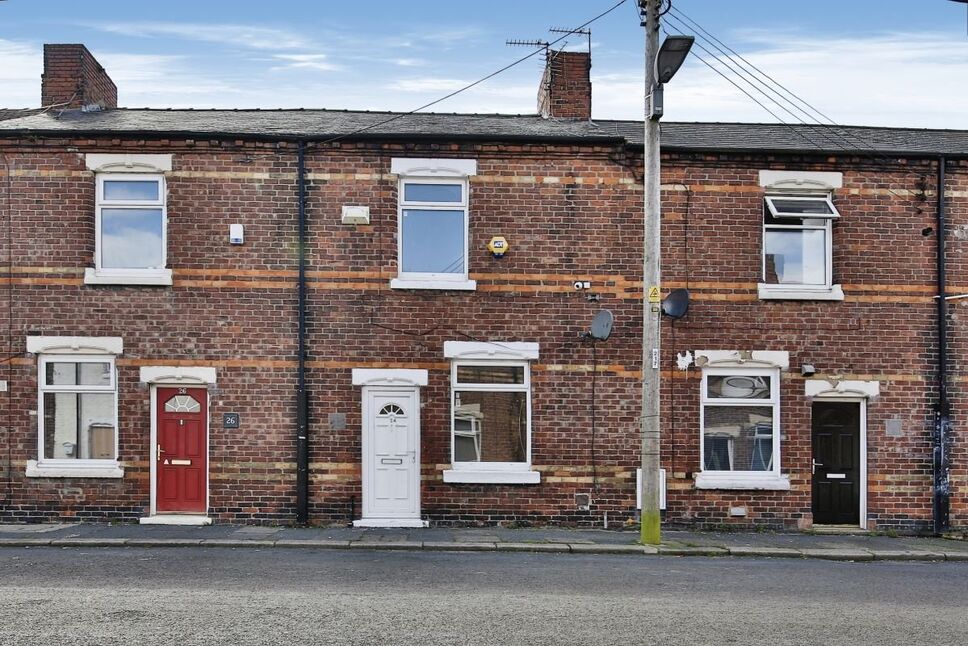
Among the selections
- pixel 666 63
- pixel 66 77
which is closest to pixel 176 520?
pixel 66 77

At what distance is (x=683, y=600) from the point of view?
9562mm

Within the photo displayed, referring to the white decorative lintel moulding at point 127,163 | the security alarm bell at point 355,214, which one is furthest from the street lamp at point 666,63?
the white decorative lintel moulding at point 127,163

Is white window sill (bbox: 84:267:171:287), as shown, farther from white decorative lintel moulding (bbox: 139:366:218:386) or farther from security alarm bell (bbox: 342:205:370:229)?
security alarm bell (bbox: 342:205:370:229)

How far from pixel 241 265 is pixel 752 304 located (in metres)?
8.17

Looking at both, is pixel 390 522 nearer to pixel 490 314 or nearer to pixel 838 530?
pixel 490 314

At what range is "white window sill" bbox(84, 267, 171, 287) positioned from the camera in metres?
15.2

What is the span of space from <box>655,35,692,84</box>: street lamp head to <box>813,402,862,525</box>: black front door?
6096mm

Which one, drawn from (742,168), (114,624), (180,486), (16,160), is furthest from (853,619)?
(16,160)

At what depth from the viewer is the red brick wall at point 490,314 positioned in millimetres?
15297

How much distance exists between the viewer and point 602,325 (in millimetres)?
15172

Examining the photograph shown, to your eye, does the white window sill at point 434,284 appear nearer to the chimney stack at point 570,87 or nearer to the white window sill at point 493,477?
the white window sill at point 493,477

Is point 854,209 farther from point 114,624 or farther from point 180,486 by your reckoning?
point 114,624

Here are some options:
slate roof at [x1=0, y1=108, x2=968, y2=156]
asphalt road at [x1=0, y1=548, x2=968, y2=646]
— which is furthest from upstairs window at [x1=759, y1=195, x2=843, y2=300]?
asphalt road at [x1=0, y1=548, x2=968, y2=646]

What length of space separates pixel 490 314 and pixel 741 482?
4818 millimetres
